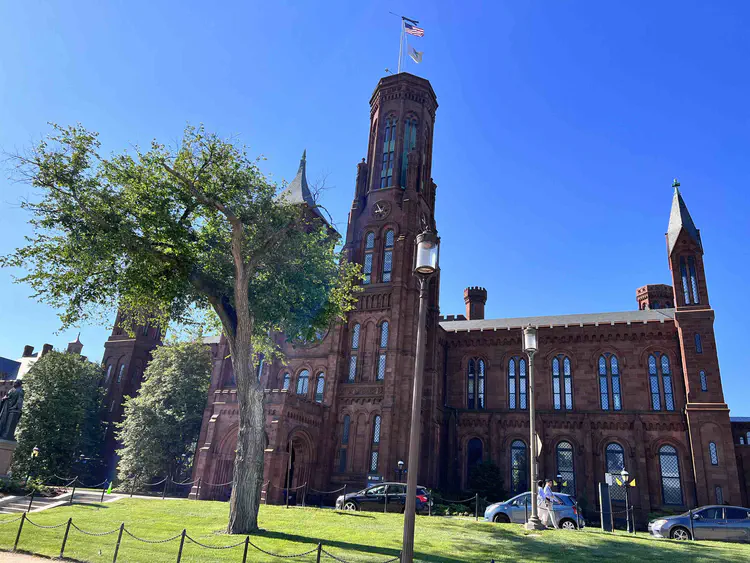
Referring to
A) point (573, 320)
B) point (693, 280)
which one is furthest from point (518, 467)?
point (693, 280)

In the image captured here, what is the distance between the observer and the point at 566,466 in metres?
36.1

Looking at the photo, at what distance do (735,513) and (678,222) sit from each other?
22.9 metres

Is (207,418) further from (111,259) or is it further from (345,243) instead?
(111,259)

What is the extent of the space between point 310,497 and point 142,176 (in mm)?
21019

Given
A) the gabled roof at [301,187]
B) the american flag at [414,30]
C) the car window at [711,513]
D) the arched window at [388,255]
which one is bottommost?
the car window at [711,513]

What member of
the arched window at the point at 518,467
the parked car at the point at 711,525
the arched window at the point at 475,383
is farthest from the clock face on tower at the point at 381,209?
the parked car at the point at 711,525

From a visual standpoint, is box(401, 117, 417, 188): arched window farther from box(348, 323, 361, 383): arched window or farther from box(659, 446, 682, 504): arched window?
box(659, 446, 682, 504): arched window

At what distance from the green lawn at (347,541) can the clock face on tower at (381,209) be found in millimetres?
23845

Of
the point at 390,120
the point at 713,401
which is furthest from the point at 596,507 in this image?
the point at 390,120

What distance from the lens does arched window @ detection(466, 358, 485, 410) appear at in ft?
132

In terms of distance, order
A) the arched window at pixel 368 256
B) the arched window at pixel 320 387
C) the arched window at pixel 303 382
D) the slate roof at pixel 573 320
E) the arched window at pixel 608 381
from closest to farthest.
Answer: the arched window at pixel 320 387
the arched window at pixel 608 381
the arched window at pixel 303 382
the arched window at pixel 368 256
the slate roof at pixel 573 320

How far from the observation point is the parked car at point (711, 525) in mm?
19000

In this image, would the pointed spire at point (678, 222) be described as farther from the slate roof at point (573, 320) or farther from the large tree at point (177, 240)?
the large tree at point (177, 240)

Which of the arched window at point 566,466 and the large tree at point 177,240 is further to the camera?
the arched window at point 566,466
